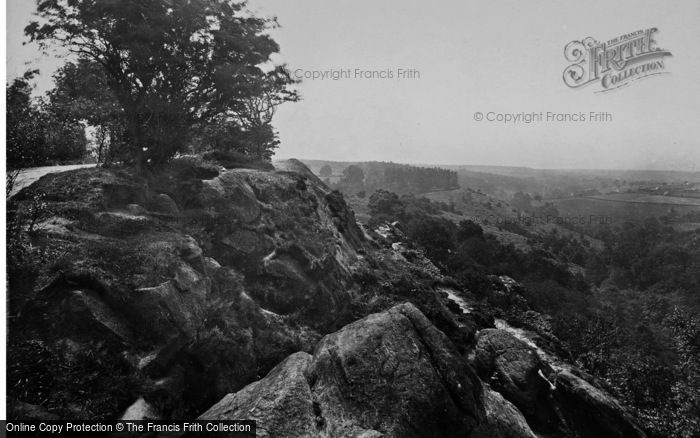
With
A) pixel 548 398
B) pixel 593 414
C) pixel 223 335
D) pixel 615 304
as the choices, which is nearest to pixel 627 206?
pixel 615 304

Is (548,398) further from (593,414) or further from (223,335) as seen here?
(223,335)

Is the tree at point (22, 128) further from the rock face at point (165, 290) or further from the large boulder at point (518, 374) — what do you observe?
the large boulder at point (518, 374)

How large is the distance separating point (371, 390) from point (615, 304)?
179 ft

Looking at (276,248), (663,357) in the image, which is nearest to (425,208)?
(663,357)

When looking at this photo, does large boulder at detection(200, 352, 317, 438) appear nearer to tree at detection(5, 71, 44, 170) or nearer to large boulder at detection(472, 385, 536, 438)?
large boulder at detection(472, 385, 536, 438)

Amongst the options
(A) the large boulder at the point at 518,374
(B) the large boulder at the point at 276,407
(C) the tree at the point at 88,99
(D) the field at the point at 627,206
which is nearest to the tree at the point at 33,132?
(C) the tree at the point at 88,99

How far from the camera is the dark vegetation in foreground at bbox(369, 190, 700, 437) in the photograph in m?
23.2

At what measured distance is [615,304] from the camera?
49375 millimetres

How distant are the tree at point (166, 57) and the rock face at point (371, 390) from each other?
1273 cm

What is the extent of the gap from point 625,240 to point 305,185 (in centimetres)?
8739

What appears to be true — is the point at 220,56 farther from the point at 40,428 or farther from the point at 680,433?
the point at 680,433

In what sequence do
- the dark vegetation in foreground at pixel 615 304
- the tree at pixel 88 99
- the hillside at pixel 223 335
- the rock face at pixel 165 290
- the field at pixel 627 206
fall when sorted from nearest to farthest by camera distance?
the rock face at pixel 165 290, the hillside at pixel 223 335, the tree at pixel 88 99, the dark vegetation in foreground at pixel 615 304, the field at pixel 627 206

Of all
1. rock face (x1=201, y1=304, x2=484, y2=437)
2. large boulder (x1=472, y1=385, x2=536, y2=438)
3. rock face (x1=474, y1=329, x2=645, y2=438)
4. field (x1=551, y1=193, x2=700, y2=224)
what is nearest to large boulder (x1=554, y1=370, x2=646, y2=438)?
rock face (x1=474, y1=329, x2=645, y2=438)

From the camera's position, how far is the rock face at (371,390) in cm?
934
